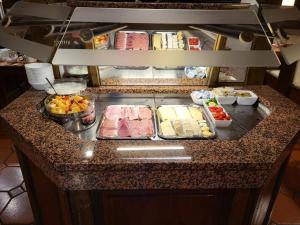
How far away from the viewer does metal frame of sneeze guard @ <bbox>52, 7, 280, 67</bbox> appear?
1.45 meters

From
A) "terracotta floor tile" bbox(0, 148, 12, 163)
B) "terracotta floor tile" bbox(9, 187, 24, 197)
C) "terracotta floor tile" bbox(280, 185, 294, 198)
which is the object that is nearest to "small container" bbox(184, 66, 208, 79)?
"terracotta floor tile" bbox(280, 185, 294, 198)

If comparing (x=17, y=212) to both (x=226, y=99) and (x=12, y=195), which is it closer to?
(x=12, y=195)

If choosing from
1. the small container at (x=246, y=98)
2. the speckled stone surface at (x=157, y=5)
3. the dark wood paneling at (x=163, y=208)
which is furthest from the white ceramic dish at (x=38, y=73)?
the small container at (x=246, y=98)

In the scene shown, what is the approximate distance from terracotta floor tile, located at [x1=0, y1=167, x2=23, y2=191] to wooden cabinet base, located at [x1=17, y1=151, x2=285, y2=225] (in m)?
1.36

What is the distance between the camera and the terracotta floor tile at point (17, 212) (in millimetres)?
2730

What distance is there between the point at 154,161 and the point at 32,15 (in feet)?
3.97

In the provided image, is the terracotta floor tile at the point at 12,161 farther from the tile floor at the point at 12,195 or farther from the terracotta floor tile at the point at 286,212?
the terracotta floor tile at the point at 286,212

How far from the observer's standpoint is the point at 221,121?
6.86 feet

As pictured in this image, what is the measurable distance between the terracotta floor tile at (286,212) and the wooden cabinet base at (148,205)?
3.64 feet

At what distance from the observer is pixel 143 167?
1.63 metres

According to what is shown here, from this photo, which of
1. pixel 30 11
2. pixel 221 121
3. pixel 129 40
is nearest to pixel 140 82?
pixel 129 40

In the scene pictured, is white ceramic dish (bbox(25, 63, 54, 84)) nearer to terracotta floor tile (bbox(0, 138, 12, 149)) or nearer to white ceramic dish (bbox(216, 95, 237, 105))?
white ceramic dish (bbox(216, 95, 237, 105))

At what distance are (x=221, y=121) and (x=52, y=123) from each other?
140cm

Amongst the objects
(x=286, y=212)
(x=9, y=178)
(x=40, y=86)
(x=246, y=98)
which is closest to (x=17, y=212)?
(x=9, y=178)
